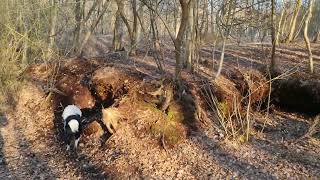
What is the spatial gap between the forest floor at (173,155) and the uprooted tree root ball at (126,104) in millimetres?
241

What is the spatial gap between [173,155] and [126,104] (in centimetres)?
193

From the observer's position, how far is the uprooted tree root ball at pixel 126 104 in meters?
9.01

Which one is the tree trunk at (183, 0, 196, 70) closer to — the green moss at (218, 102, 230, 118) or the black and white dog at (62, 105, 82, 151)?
the green moss at (218, 102, 230, 118)

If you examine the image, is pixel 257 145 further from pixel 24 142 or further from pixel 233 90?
pixel 24 142

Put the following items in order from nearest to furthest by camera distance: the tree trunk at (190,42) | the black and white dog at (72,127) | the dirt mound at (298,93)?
1. the black and white dog at (72,127)
2. the dirt mound at (298,93)
3. the tree trunk at (190,42)

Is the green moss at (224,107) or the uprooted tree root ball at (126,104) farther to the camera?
the green moss at (224,107)

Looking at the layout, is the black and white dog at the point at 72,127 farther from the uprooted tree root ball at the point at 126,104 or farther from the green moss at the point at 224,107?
the green moss at the point at 224,107

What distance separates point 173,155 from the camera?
8.24m

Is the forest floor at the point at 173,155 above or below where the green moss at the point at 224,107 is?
below

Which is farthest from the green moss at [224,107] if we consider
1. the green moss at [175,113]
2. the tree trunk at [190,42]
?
→ the tree trunk at [190,42]

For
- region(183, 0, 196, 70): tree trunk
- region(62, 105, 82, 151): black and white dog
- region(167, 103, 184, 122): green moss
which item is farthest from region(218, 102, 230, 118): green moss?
region(62, 105, 82, 151): black and white dog

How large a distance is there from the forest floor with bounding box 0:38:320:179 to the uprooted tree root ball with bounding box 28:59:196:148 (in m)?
0.24

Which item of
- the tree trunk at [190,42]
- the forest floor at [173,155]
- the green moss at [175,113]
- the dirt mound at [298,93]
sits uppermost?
the tree trunk at [190,42]

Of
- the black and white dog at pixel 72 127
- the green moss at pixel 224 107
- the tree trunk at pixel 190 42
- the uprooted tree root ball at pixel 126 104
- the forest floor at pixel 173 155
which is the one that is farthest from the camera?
the tree trunk at pixel 190 42
